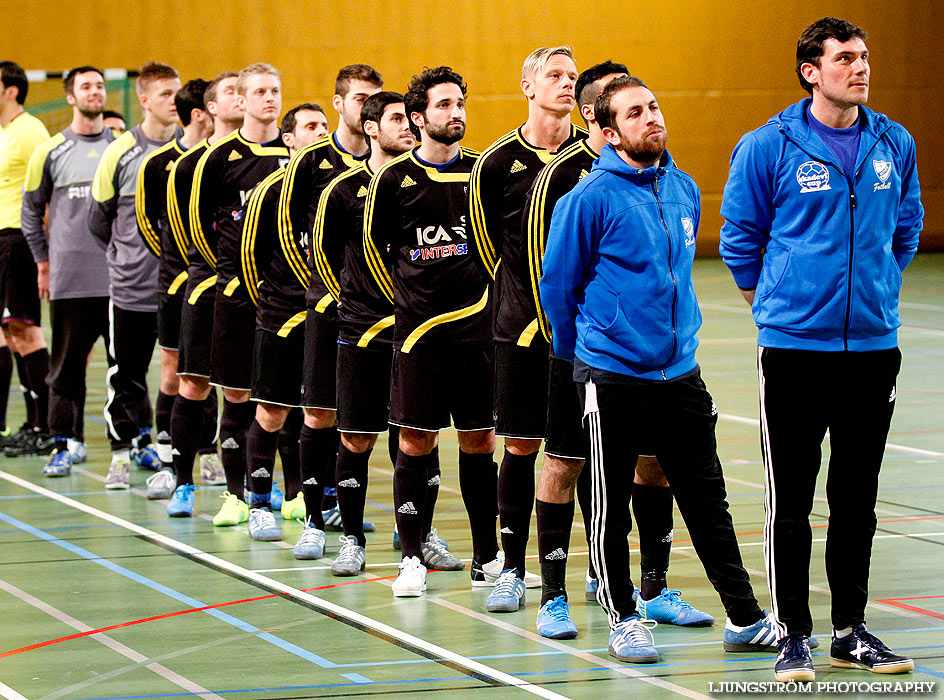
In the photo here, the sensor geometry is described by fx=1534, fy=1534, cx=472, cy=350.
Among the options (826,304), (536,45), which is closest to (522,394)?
(826,304)

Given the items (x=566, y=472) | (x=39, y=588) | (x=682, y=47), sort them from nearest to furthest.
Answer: (x=566, y=472)
(x=39, y=588)
(x=682, y=47)

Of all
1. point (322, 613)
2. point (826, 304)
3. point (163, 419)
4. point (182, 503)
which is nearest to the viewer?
point (826, 304)

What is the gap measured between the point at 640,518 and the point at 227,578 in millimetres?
1921

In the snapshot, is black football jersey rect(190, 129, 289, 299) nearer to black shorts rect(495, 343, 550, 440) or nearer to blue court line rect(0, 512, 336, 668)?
blue court line rect(0, 512, 336, 668)

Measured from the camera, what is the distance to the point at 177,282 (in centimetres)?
874

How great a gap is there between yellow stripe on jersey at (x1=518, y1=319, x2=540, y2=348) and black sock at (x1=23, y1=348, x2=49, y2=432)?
529cm

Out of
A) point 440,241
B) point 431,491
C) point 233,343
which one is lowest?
point 431,491

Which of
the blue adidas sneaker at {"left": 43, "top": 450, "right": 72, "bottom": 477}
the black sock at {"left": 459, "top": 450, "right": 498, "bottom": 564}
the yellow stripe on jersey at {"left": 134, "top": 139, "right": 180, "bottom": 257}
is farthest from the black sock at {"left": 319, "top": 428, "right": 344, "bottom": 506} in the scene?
the blue adidas sneaker at {"left": 43, "top": 450, "right": 72, "bottom": 477}

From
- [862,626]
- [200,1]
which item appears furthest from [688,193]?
[200,1]

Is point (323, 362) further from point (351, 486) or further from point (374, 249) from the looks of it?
point (374, 249)

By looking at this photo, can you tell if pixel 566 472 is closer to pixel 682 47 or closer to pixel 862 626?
pixel 862 626

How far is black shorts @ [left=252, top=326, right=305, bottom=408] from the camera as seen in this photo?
7.52 metres

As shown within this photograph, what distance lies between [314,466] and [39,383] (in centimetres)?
367

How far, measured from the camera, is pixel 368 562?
6926mm
